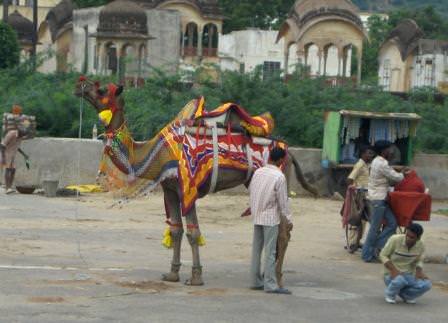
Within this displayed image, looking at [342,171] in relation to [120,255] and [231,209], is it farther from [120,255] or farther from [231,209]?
[120,255]

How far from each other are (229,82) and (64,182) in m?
5.57

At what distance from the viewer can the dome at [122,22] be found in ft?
159

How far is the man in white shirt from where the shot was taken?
16719 mm

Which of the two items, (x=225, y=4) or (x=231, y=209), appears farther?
(x=225, y=4)

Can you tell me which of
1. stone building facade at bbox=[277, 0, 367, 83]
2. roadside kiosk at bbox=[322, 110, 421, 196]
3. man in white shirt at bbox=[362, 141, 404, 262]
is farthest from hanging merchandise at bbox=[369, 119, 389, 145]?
stone building facade at bbox=[277, 0, 367, 83]

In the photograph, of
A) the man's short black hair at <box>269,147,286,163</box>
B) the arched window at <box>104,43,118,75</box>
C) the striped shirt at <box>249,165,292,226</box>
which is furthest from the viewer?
the arched window at <box>104,43,118,75</box>

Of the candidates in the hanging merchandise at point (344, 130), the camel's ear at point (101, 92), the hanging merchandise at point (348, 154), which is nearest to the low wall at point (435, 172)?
the hanging merchandise at point (348, 154)

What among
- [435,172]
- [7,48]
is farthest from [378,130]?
[7,48]

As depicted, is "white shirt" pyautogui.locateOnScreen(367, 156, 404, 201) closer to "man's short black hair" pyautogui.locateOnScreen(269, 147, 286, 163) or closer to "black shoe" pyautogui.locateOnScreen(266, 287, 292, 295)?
"man's short black hair" pyautogui.locateOnScreen(269, 147, 286, 163)

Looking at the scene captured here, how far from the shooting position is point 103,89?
1459cm

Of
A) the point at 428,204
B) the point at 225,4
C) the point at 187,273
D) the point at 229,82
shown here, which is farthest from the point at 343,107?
the point at 225,4

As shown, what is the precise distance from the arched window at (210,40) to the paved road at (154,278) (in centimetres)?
5090

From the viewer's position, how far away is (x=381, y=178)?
16.9 m

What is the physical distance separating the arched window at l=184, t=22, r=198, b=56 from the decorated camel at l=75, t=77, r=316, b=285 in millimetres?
54524
